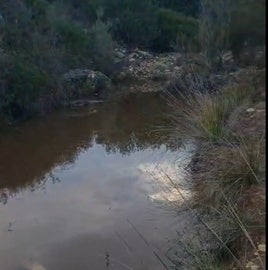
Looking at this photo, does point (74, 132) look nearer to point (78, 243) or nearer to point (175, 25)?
point (78, 243)

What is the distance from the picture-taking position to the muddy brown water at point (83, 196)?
5215 millimetres

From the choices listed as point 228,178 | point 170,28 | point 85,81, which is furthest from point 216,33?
point 228,178

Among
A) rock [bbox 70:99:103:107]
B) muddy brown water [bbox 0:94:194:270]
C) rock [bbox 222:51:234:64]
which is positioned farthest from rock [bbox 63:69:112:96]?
rock [bbox 222:51:234:64]

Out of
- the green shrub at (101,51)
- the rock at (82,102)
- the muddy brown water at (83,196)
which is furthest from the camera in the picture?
the green shrub at (101,51)

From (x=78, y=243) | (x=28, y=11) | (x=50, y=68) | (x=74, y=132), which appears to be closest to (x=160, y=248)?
(x=78, y=243)

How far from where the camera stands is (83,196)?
670cm

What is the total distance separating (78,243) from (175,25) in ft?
50.0

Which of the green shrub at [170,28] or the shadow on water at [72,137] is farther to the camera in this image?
the green shrub at [170,28]

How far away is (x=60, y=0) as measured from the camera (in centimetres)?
1998

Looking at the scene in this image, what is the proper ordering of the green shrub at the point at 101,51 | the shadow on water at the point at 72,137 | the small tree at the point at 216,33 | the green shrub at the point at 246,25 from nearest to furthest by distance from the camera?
the shadow on water at the point at 72,137, the green shrub at the point at 246,25, the small tree at the point at 216,33, the green shrub at the point at 101,51

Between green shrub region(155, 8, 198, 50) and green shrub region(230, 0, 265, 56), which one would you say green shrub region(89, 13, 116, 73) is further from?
green shrub region(230, 0, 265, 56)

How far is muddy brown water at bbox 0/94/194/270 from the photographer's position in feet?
17.1

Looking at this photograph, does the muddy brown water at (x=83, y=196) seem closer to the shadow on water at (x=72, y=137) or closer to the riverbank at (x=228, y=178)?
the shadow on water at (x=72, y=137)

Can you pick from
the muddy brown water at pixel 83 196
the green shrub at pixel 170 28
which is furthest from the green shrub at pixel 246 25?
the green shrub at pixel 170 28
